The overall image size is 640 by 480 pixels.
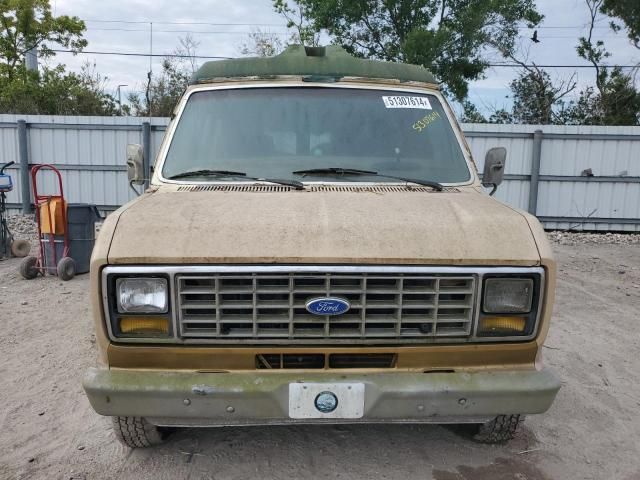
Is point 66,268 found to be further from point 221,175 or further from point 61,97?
point 61,97

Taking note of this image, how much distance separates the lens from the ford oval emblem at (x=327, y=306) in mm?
2465

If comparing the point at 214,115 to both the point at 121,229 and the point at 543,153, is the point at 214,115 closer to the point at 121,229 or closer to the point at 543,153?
the point at 121,229

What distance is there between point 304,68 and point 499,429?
8.86 ft

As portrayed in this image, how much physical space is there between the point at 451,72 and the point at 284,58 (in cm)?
1804

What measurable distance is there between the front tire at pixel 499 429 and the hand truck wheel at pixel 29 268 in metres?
6.35

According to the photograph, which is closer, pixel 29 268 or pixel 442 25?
pixel 29 268

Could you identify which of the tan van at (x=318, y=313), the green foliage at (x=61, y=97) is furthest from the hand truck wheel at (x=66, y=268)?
the green foliage at (x=61, y=97)

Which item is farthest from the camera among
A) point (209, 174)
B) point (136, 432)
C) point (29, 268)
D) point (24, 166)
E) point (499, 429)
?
point (24, 166)

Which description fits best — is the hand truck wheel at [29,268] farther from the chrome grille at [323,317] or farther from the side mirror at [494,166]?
the side mirror at [494,166]

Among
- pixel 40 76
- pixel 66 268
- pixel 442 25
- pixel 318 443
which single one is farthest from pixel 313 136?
pixel 40 76

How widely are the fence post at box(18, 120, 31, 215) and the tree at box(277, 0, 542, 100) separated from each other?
12.4m

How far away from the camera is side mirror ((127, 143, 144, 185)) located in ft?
13.1

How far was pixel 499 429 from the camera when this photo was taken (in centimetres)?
319

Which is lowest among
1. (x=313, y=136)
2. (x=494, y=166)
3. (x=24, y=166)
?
(x=24, y=166)
